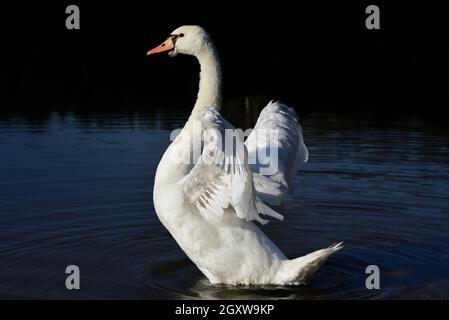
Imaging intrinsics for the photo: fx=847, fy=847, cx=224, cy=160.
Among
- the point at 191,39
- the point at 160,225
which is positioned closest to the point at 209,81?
the point at 191,39

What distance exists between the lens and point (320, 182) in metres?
12.8

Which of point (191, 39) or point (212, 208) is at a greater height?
point (191, 39)

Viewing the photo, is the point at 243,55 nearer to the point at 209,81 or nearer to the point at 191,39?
the point at 191,39

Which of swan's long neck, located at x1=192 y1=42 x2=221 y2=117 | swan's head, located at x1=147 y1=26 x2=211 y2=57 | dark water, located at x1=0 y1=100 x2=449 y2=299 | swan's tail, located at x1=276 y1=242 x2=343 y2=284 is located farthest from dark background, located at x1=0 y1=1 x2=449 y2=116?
swan's tail, located at x1=276 y1=242 x2=343 y2=284

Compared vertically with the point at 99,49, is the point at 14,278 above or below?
below

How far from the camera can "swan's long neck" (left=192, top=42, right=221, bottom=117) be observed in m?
7.89

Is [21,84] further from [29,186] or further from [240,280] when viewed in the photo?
[240,280]

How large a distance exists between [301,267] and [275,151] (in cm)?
150

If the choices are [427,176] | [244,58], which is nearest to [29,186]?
[427,176]

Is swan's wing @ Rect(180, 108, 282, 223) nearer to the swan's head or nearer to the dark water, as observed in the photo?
the dark water

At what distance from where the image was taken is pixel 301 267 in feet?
25.4

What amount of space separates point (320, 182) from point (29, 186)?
4347 millimetres

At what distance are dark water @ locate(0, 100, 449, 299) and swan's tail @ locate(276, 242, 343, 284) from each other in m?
0.12

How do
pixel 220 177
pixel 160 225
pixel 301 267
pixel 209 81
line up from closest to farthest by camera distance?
pixel 220 177
pixel 301 267
pixel 209 81
pixel 160 225
